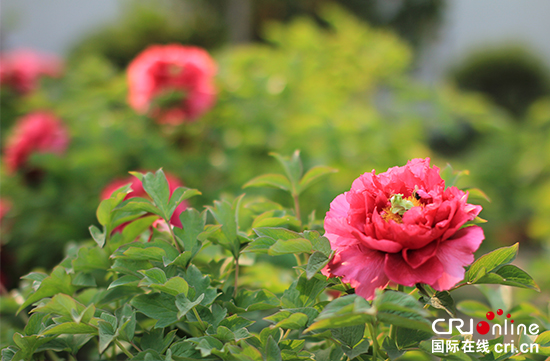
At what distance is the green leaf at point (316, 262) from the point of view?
31 centimetres

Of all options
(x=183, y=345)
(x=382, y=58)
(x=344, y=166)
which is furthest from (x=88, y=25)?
(x=183, y=345)

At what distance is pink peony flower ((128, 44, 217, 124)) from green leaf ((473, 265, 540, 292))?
100cm

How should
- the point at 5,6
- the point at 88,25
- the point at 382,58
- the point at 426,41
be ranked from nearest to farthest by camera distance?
the point at 382,58 < the point at 5,6 < the point at 88,25 < the point at 426,41

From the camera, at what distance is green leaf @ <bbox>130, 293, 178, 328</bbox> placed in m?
0.36

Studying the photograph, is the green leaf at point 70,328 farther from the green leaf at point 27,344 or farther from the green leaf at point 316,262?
the green leaf at point 316,262

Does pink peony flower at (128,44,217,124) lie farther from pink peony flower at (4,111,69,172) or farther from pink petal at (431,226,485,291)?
pink petal at (431,226,485,291)

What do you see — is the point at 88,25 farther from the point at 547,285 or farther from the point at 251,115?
the point at 547,285

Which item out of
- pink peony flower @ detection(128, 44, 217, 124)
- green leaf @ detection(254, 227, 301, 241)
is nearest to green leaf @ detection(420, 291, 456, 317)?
green leaf @ detection(254, 227, 301, 241)

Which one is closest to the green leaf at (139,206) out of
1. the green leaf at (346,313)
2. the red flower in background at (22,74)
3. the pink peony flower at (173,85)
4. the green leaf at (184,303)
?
the green leaf at (184,303)

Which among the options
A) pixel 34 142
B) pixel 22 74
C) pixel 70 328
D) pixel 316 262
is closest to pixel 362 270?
pixel 316 262

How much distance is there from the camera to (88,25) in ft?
28.1

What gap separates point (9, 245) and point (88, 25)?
8610 mm

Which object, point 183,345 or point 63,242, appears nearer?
point 183,345

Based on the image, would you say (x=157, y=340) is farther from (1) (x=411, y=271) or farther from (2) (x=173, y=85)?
(2) (x=173, y=85)
